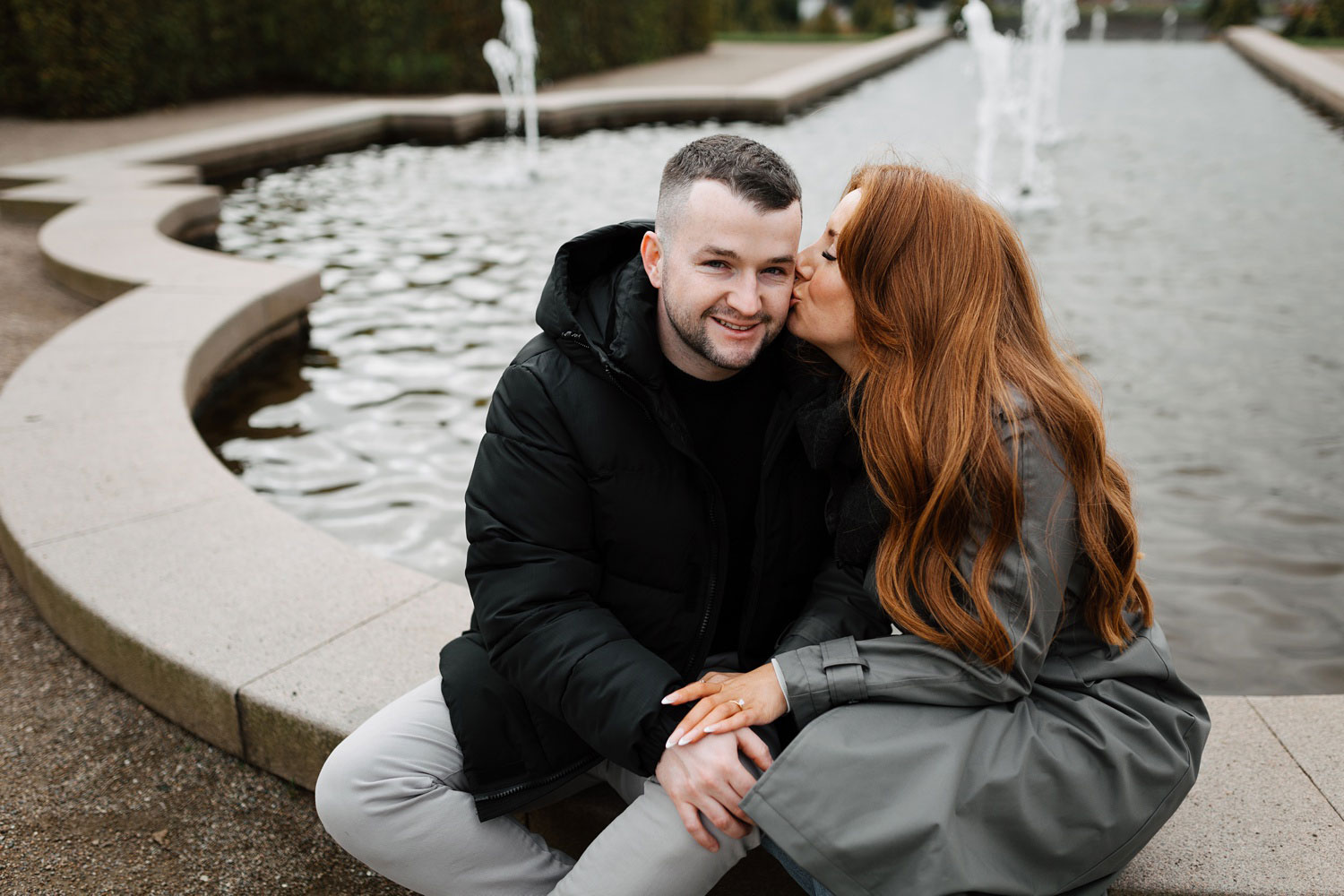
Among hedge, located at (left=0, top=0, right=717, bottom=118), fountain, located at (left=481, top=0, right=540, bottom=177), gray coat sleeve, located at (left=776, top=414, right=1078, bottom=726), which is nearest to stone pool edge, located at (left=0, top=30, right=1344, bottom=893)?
gray coat sleeve, located at (left=776, top=414, right=1078, bottom=726)

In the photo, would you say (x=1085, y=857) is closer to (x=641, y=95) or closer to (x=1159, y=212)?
(x=1159, y=212)

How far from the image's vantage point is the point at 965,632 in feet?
6.63

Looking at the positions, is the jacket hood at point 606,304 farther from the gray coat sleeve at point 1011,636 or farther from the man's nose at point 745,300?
the gray coat sleeve at point 1011,636

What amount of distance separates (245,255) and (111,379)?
358cm

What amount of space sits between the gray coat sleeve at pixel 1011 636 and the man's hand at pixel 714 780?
0.41 ft

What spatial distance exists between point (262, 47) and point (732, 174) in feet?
55.4

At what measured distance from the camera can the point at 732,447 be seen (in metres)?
2.50

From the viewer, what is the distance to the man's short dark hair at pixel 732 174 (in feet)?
7.62

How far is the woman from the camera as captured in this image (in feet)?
6.35

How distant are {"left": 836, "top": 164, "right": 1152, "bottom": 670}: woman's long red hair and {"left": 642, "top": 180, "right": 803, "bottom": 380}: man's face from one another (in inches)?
7.9

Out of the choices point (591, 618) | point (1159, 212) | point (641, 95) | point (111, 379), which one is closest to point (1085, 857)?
point (591, 618)

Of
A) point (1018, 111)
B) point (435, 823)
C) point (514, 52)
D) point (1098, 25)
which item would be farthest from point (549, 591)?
point (1098, 25)

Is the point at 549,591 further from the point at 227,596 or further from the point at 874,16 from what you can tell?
the point at 874,16

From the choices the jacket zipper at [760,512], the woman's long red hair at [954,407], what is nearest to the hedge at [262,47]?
the jacket zipper at [760,512]
